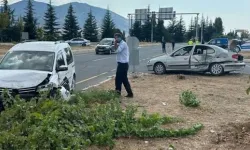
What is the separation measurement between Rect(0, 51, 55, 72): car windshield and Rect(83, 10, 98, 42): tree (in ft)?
261

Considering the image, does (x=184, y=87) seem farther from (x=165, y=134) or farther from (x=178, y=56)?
(x=165, y=134)

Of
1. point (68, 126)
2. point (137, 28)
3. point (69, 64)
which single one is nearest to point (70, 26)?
point (137, 28)

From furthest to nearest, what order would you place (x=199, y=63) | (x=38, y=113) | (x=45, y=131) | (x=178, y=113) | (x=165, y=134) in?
1. (x=199, y=63)
2. (x=178, y=113)
3. (x=165, y=134)
4. (x=38, y=113)
5. (x=45, y=131)

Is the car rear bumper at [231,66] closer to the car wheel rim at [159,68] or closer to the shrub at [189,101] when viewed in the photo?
the car wheel rim at [159,68]

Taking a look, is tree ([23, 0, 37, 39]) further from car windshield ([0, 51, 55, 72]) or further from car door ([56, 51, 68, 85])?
car windshield ([0, 51, 55, 72])

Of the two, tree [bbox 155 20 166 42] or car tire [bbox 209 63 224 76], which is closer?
car tire [bbox 209 63 224 76]

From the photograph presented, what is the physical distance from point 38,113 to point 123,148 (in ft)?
4.84

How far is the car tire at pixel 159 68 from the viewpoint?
757 inches

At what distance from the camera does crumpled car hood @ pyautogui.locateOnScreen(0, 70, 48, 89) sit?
26.7 feet

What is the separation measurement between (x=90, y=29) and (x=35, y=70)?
81.0 meters

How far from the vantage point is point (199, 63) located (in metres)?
18.3

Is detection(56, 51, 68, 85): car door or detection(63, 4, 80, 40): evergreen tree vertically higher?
detection(63, 4, 80, 40): evergreen tree

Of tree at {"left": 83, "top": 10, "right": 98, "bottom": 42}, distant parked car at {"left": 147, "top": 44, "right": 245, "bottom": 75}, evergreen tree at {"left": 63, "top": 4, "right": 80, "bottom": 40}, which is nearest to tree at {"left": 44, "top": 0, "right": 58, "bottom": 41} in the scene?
evergreen tree at {"left": 63, "top": 4, "right": 80, "bottom": 40}

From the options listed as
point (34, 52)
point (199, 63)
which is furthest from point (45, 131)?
point (199, 63)
